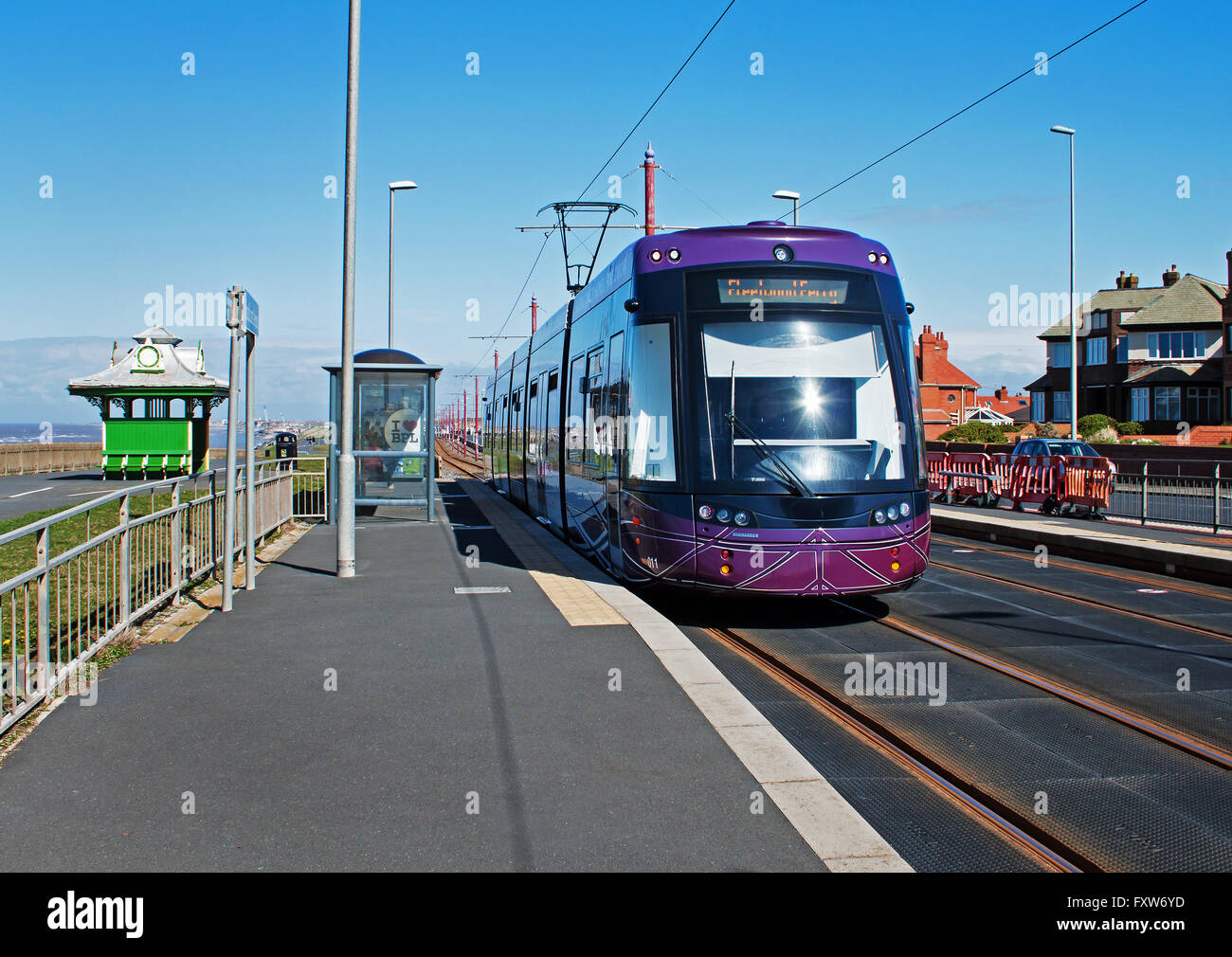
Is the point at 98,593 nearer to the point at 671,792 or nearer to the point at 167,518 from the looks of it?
the point at 167,518

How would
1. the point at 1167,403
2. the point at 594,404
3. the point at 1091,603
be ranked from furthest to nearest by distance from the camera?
the point at 1167,403, the point at 594,404, the point at 1091,603

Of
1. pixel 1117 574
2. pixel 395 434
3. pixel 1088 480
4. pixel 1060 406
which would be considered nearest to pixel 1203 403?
pixel 1060 406

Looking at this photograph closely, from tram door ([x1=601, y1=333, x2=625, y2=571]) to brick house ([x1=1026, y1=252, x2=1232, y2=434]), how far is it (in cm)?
4946

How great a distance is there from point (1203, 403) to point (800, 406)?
56091 millimetres

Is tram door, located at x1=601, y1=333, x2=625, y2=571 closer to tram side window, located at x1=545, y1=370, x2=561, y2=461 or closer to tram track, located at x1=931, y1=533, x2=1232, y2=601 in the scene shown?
tram side window, located at x1=545, y1=370, x2=561, y2=461

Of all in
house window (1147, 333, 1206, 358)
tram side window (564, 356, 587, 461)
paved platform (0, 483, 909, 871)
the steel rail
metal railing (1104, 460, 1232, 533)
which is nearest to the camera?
paved platform (0, 483, 909, 871)

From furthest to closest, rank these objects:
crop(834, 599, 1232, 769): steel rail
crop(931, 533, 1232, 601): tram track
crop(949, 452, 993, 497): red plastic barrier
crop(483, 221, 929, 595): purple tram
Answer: crop(949, 452, 993, 497): red plastic barrier < crop(931, 533, 1232, 601): tram track < crop(483, 221, 929, 595): purple tram < crop(834, 599, 1232, 769): steel rail

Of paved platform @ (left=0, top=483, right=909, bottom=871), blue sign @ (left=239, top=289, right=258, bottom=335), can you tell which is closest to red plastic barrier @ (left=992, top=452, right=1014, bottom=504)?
paved platform @ (left=0, top=483, right=909, bottom=871)

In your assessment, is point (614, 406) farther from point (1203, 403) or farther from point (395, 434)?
point (1203, 403)

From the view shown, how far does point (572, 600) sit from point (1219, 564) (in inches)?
314

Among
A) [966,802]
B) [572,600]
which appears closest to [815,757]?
[966,802]

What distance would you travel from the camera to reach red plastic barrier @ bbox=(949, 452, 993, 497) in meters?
25.8

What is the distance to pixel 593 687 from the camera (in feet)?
21.8

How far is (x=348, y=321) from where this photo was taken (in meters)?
12.4
